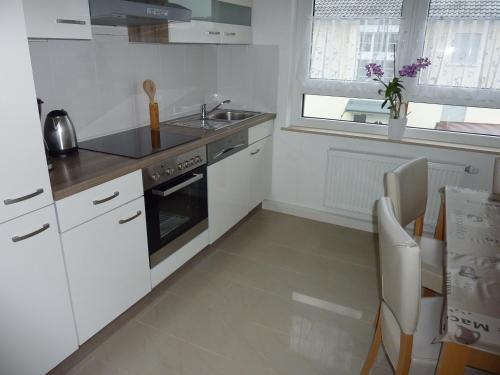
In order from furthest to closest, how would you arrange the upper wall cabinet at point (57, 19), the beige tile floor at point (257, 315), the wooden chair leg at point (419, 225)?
the wooden chair leg at point (419, 225) < the beige tile floor at point (257, 315) < the upper wall cabinet at point (57, 19)

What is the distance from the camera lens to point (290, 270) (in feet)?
8.85

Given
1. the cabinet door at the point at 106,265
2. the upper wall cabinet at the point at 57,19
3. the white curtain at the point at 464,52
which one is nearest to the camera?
the upper wall cabinet at the point at 57,19

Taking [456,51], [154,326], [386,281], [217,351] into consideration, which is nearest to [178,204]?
[154,326]

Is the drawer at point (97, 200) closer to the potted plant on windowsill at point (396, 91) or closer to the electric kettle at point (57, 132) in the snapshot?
the electric kettle at point (57, 132)

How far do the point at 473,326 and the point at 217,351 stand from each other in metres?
1.30

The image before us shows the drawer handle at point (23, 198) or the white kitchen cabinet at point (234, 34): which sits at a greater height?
the white kitchen cabinet at point (234, 34)

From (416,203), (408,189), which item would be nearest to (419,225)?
(416,203)

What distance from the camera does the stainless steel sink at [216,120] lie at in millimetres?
2873

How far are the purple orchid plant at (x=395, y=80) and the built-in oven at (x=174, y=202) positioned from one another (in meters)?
1.42

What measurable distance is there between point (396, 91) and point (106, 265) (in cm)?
228

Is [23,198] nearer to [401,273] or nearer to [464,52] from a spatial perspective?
[401,273]

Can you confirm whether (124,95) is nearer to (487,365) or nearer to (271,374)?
(271,374)

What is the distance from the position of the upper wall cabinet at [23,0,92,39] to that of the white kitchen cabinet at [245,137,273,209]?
4.98 feet

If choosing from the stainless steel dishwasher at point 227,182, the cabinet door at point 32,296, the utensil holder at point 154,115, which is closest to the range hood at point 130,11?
the utensil holder at point 154,115
